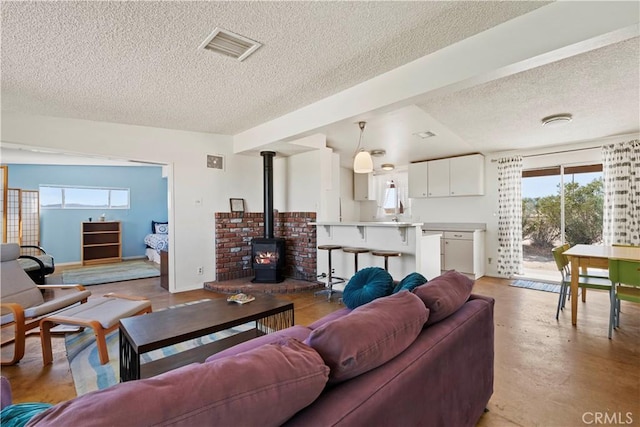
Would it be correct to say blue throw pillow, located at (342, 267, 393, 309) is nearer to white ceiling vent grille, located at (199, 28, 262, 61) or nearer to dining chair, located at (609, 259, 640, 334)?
white ceiling vent grille, located at (199, 28, 262, 61)

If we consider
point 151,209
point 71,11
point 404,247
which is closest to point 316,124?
point 404,247

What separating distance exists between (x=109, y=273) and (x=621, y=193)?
28.1ft

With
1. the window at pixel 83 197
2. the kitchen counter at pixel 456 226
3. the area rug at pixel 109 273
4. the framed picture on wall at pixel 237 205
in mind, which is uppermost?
the window at pixel 83 197

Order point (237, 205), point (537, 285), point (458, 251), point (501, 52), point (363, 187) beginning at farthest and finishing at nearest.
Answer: point (363, 187) < point (458, 251) < point (237, 205) < point (537, 285) < point (501, 52)

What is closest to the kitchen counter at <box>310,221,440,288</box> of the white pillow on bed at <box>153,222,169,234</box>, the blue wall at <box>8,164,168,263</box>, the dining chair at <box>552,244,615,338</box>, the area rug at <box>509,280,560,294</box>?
the dining chair at <box>552,244,615,338</box>

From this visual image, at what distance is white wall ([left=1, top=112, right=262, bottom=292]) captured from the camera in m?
3.77

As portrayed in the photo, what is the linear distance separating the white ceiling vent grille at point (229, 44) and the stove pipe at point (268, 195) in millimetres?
2568

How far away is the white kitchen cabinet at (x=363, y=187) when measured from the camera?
23.7 feet

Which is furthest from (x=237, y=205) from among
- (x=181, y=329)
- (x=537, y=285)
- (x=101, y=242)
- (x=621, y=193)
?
(x=621, y=193)

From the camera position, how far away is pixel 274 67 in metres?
2.59

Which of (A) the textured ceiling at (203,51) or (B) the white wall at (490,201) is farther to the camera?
(B) the white wall at (490,201)

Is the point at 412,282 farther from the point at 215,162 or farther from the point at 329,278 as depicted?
the point at 215,162

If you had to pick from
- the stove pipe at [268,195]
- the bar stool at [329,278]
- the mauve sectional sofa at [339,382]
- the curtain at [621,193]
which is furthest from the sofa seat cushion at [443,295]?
the curtain at [621,193]

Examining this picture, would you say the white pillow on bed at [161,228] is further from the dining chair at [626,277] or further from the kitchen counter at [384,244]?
the dining chair at [626,277]
